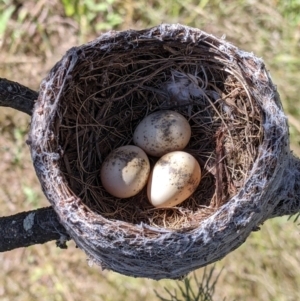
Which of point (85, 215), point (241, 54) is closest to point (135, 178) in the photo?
point (85, 215)

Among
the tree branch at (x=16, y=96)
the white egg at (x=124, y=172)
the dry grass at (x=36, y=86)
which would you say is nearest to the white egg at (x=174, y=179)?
the white egg at (x=124, y=172)

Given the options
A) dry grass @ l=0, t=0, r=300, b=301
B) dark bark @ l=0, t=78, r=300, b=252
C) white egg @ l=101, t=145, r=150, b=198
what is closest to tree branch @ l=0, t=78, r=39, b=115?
dark bark @ l=0, t=78, r=300, b=252

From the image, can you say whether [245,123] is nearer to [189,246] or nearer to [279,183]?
[279,183]

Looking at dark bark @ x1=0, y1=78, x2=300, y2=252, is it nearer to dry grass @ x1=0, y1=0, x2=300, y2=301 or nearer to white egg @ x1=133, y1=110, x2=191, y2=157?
white egg @ x1=133, y1=110, x2=191, y2=157

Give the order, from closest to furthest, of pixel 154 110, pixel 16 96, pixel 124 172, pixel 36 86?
pixel 16 96 → pixel 124 172 → pixel 154 110 → pixel 36 86

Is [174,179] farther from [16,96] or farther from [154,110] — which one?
[16,96]

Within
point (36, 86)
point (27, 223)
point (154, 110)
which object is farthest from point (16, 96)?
point (36, 86)
